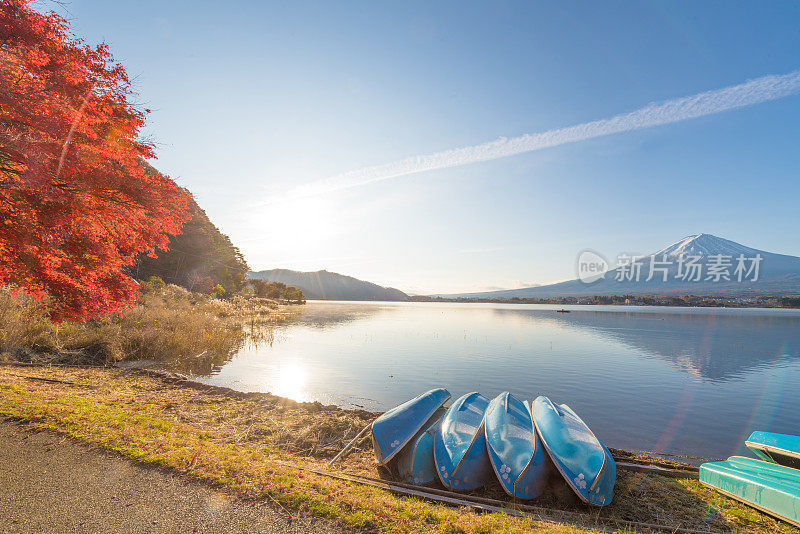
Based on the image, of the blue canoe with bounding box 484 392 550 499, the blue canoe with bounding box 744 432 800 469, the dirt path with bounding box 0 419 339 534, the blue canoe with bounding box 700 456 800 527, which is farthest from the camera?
the blue canoe with bounding box 744 432 800 469

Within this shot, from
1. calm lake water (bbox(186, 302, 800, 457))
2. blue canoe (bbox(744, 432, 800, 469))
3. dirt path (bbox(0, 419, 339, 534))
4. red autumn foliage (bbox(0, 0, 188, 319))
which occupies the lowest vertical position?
calm lake water (bbox(186, 302, 800, 457))


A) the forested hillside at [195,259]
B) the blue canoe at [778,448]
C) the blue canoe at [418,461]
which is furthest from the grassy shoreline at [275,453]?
the forested hillside at [195,259]

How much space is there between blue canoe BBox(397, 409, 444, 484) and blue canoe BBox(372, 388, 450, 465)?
237 mm

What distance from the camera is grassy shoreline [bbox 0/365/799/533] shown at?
5.25 meters

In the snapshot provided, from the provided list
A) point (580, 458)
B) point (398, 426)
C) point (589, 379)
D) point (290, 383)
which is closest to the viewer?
point (580, 458)

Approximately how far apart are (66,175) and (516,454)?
1165 cm

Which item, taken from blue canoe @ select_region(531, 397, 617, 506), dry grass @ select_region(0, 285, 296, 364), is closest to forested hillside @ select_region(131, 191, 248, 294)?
dry grass @ select_region(0, 285, 296, 364)

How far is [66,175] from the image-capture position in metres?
7.74

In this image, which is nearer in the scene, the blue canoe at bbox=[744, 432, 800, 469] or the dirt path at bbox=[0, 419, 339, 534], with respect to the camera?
the dirt path at bbox=[0, 419, 339, 534]

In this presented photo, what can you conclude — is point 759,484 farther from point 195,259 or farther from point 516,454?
point 195,259

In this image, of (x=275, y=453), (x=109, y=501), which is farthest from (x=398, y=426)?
(x=109, y=501)

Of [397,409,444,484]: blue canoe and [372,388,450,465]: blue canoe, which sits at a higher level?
[372,388,450,465]: blue canoe

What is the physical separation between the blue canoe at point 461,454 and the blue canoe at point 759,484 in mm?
4838

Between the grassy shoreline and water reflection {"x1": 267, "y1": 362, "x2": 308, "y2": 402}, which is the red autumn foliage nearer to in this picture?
the grassy shoreline
